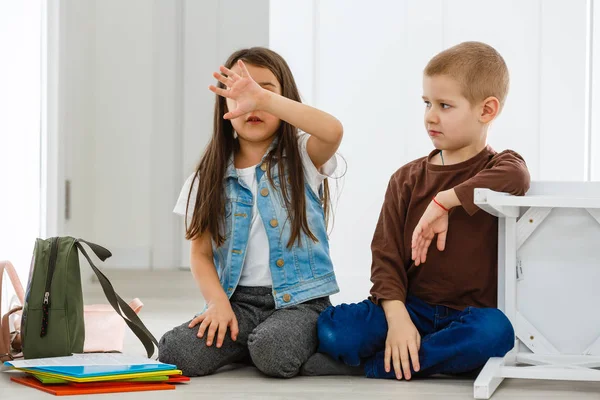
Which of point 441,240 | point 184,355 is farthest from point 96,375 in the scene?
point 441,240

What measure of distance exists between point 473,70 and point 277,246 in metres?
0.43

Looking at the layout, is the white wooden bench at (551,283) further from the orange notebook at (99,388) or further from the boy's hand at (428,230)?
the orange notebook at (99,388)

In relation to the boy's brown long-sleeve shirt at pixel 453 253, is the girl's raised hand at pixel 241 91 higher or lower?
higher

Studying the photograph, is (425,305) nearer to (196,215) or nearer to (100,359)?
(196,215)

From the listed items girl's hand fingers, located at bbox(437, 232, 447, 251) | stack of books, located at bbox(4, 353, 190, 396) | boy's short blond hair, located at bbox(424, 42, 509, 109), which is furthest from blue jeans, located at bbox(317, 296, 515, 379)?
boy's short blond hair, located at bbox(424, 42, 509, 109)

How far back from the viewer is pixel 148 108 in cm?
315

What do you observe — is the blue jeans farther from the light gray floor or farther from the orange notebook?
the orange notebook

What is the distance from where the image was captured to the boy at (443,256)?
1.20 metres

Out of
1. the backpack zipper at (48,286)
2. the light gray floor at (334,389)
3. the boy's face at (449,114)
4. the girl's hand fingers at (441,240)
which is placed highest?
the boy's face at (449,114)

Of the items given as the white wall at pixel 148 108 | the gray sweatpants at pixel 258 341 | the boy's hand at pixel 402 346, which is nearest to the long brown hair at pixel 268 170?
the gray sweatpants at pixel 258 341

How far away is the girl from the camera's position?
1264 mm

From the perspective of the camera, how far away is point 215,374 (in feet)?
4.14

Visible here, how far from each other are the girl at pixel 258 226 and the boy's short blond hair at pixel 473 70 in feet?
0.67

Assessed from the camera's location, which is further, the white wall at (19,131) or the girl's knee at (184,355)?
the white wall at (19,131)
